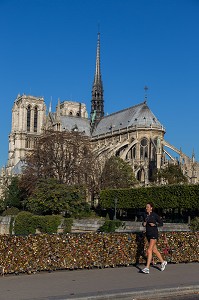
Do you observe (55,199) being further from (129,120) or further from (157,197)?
(129,120)

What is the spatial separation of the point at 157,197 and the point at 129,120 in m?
40.8

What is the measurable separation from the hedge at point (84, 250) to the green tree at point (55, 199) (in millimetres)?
32826

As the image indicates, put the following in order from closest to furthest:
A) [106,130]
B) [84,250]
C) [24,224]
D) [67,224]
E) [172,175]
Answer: [84,250]
[67,224]
[24,224]
[172,175]
[106,130]

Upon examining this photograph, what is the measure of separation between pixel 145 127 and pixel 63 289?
70286mm

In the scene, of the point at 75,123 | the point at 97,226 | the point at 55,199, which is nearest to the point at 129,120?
the point at 75,123

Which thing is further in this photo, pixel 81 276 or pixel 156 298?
pixel 81 276

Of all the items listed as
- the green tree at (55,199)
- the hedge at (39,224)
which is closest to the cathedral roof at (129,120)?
the green tree at (55,199)

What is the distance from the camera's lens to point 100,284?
11047 millimetres

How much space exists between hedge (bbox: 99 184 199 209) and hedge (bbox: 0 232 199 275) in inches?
1044

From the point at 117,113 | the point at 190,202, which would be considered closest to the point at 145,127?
the point at 117,113

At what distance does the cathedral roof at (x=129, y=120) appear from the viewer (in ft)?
269

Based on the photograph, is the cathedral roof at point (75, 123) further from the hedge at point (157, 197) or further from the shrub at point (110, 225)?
the shrub at point (110, 225)

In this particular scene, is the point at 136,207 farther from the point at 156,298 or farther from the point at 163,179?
the point at 156,298

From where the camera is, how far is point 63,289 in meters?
10.4
